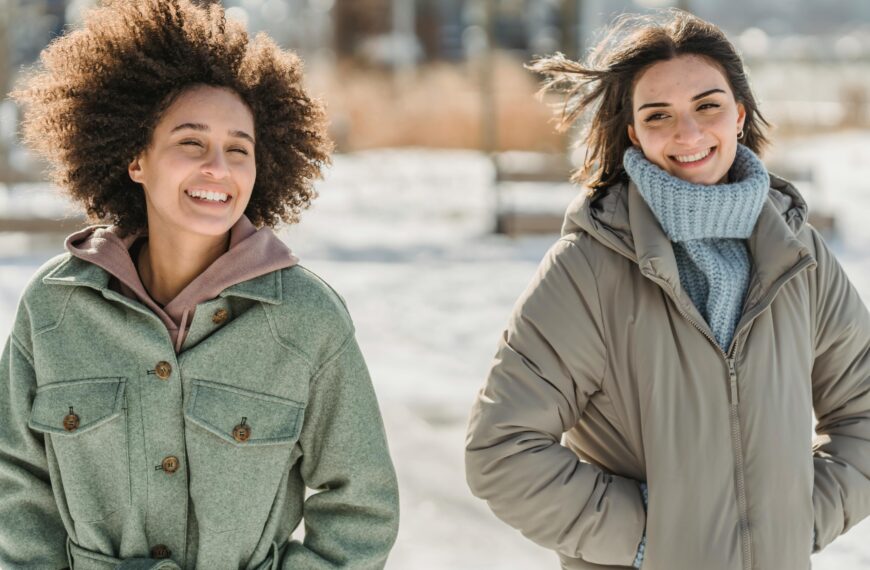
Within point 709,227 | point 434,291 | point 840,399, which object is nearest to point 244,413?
point 709,227

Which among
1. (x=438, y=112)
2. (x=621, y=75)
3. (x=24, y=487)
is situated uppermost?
(x=621, y=75)

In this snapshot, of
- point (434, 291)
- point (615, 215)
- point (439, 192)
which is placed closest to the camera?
point (615, 215)

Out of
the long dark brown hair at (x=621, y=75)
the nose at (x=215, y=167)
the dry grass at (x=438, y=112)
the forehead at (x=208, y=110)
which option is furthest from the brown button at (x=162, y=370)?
the dry grass at (x=438, y=112)

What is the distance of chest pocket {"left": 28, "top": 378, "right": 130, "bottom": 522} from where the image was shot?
7.60 ft

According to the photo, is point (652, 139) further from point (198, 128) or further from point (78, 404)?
point (78, 404)

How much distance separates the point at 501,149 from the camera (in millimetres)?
17656

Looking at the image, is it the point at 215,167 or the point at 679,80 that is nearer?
the point at 215,167

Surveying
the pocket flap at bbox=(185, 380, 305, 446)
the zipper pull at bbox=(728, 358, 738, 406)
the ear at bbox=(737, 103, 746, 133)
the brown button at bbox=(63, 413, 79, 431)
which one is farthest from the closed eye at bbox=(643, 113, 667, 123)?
the brown button at bbox=(63, 413, 79, 431)

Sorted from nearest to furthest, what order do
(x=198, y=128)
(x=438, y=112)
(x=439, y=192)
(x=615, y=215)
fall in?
(x=198, y=128) → (x=615, y=215) → (x=439, y=192) → (x=438, y=112)

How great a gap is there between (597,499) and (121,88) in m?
1.32

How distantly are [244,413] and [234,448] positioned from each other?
7 cm

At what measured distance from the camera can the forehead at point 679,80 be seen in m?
2.57

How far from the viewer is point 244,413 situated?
92.4 inches

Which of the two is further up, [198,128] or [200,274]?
[198,128]
